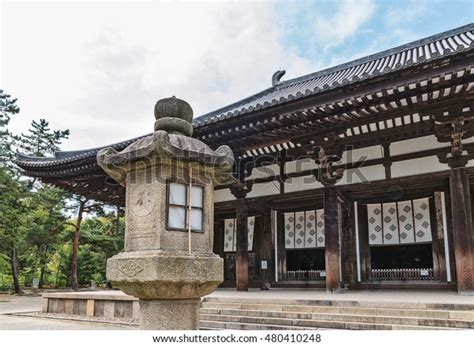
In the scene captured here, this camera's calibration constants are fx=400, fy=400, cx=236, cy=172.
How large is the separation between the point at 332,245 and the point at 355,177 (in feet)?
5.40

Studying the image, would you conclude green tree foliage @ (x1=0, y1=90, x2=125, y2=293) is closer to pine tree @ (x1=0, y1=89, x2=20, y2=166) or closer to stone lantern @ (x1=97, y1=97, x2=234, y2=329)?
pine tree @ (x1=0, y1=89, x2=20, y2=166)

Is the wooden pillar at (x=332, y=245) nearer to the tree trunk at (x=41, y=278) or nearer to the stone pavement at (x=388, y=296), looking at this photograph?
the stone pavement at (x=388, y=296)

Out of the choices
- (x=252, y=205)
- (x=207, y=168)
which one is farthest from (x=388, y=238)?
(x=207, y=168)

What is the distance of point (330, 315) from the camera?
19.6ft

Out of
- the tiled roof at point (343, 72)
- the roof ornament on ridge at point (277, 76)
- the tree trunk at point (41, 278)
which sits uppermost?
the roof ornament on ridge at point (277, 76)

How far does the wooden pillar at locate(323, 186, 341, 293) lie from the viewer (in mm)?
8266

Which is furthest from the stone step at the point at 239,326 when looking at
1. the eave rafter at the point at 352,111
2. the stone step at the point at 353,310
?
the eave rafter at the point at 352,111

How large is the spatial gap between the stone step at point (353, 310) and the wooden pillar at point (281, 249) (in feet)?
12.8

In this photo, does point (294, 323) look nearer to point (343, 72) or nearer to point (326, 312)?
point (326, 312)

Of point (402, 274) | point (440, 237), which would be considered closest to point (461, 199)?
point (440, 237)

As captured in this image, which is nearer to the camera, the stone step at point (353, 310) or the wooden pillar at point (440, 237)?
the stone step at point (353, 310)

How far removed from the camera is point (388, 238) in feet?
31.7

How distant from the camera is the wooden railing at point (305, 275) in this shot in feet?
34.3
